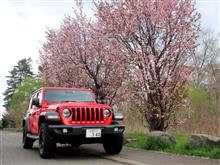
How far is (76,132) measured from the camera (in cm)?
1082

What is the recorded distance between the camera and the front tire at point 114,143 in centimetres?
1170

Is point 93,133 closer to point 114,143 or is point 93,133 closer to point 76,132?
point 76,132

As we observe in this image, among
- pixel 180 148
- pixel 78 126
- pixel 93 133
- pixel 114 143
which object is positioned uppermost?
pixel 78 126

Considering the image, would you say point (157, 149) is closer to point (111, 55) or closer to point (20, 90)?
point (111, 55)

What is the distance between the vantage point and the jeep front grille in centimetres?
1116

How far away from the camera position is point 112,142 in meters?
11.9

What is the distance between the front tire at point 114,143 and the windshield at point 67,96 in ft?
5.39

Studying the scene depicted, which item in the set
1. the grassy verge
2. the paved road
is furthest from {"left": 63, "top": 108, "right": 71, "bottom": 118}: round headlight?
the grassy verge

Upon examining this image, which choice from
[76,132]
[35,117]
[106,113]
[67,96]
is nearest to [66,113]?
[76,132]

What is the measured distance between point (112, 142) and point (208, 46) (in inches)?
1893

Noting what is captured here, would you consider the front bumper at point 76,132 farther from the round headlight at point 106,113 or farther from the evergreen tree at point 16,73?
the evergreen tree at point 16,73

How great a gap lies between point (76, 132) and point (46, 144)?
2.86ft

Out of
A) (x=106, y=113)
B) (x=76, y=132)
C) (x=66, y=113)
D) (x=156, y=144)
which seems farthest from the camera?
(x=156, y=144)

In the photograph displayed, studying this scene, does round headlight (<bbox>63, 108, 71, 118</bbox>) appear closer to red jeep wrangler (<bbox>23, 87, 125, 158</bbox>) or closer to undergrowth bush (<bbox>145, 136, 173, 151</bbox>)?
red jeep wrangler (<bbox>23, 87, 125, 158</bbox>)
